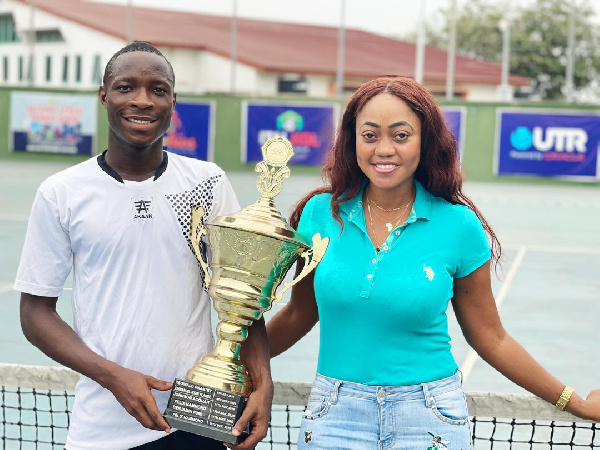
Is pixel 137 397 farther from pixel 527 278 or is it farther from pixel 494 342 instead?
pixel 527 278

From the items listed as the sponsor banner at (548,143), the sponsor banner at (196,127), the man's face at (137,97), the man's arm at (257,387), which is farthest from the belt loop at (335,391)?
the sponsor banner at (196,127)

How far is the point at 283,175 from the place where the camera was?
2283 millimetres

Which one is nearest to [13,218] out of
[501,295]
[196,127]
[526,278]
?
[526,278]

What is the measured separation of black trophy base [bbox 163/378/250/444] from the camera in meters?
2.05

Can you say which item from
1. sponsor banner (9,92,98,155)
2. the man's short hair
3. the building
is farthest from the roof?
the man's short hair

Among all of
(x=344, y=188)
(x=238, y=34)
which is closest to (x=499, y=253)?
(x=344, y=188)

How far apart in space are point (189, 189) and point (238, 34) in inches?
1405

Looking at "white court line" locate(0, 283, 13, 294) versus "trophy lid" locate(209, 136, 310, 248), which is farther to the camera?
"white court line" locate(0, 283, 13, 294)

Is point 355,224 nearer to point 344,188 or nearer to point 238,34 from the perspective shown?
point 344,188

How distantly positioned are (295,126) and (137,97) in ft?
65.3

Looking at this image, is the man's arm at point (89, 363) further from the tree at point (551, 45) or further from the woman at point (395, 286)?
the tree at point (551, 45)

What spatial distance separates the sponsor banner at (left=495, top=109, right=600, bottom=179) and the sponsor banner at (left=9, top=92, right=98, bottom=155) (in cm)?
987

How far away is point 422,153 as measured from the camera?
2.34 meters

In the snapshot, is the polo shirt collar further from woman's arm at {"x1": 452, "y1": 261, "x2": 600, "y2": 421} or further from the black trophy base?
the black trophy base
